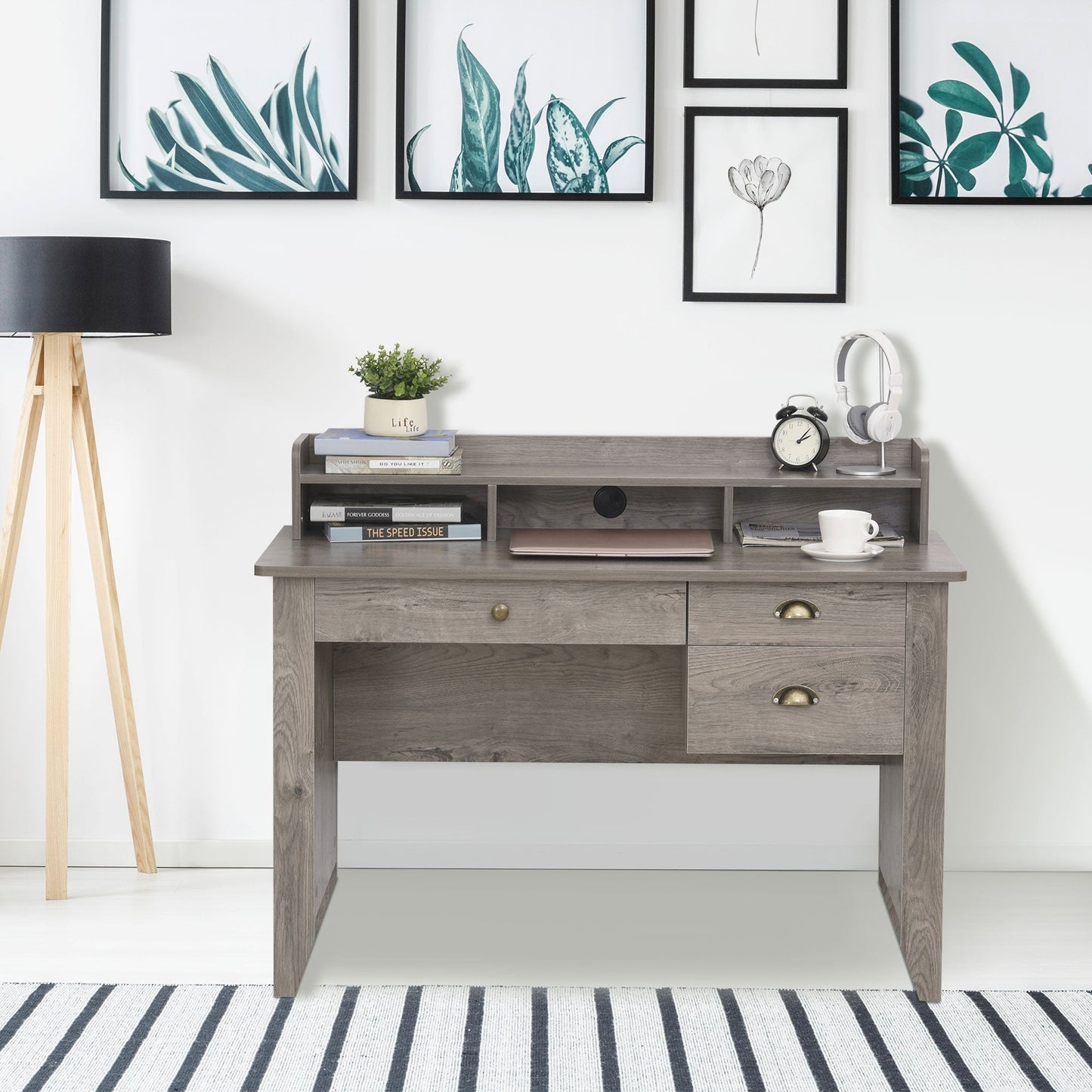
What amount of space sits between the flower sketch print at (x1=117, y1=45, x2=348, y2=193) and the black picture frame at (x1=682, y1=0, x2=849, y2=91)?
2.37 feet

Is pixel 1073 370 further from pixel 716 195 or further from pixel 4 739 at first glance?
pixel 4 739

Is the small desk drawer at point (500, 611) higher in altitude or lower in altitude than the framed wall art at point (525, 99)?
lower

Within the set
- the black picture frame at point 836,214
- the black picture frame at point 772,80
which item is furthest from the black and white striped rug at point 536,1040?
the black picture frame at point 772,80

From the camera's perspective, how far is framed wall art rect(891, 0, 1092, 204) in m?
2.53

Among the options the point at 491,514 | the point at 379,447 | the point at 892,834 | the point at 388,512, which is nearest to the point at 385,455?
the point at 379,447

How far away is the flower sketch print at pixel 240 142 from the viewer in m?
2.56

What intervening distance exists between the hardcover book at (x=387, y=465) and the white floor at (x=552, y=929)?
86 cm

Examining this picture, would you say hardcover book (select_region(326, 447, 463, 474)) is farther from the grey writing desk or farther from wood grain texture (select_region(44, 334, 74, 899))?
wood grain texture (select_region(44, 334, 74, 899))

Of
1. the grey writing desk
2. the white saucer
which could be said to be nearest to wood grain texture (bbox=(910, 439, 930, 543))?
the grey writing desk

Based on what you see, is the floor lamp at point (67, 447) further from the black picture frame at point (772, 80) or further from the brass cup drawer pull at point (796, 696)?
the brass cup drawer pull at point (796, 696)

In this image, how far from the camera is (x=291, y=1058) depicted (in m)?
1.96

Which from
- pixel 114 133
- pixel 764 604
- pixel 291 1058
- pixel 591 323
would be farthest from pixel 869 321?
pixel 291 1058

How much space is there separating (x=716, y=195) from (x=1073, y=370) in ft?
2.67

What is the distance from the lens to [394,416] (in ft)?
8.11
